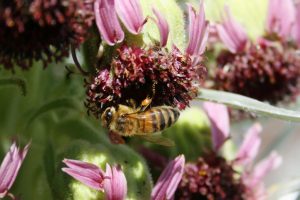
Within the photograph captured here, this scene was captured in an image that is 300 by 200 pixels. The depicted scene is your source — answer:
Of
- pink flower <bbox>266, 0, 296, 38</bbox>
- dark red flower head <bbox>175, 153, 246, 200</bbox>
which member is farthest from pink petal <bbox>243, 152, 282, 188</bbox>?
pink flower <bbox>266, 0, 296, 38</bbox>

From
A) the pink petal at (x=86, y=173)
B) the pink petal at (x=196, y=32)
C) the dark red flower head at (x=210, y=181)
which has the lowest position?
the dark red flower head at (x=210, y=181)

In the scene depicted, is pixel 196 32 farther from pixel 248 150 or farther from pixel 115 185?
pixel 248 150

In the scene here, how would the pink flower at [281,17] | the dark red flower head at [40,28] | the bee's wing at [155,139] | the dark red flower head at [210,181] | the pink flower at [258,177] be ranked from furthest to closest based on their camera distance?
the pink flower at [258,177] < the pink flower at [281,17] < the dark red flower head at [210,181] < the bee's wing at [155,139] < the dark red flower head at [40,28]

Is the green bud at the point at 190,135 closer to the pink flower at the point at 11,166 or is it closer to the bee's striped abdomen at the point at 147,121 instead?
the bee's striped abdomen at the point at 147,121

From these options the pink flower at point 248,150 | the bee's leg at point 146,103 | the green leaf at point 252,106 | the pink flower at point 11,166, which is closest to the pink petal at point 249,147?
the pink flower at point 248,150

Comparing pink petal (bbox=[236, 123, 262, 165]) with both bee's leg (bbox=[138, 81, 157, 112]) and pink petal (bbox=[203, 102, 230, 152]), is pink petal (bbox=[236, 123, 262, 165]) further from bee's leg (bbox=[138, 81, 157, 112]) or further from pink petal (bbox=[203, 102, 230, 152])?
bee's leg (bbox=[138, 81, 157, 112])
